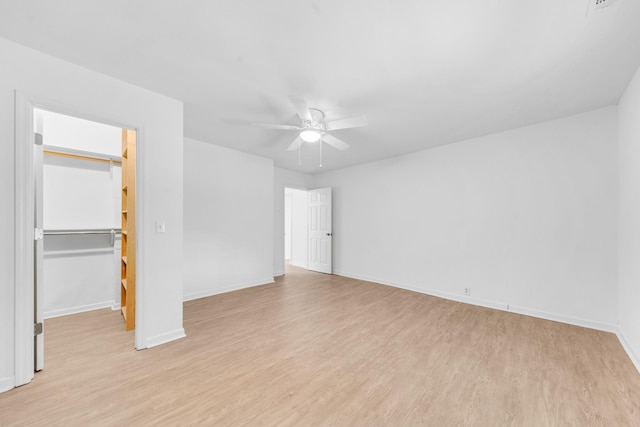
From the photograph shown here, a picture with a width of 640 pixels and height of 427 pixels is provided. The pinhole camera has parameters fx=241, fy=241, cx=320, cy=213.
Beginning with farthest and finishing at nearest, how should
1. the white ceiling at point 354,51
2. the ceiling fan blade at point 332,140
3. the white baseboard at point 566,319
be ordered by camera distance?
the ceiling fan blade at point 332,140 < the white baseboard at point 566,319 < the white ceiling at point 354,51

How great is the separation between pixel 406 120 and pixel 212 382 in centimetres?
346

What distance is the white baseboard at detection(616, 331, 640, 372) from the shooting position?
2.11 metres

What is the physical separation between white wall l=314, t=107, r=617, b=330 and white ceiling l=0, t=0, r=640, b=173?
1.95ft

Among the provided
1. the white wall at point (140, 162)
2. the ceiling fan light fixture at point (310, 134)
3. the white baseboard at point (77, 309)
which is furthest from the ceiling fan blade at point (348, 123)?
the white baseboard at point (77, 309)

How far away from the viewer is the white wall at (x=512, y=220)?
2.89 m

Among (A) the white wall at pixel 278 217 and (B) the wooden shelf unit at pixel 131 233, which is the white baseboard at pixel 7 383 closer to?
(B) the wooden shelf unit at pixel 131 233

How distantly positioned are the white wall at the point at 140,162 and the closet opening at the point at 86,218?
0.55 meters

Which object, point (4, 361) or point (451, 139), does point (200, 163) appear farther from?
point (451, 139)

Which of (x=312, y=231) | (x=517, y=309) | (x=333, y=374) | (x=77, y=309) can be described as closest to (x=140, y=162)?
(x=77, y=309)

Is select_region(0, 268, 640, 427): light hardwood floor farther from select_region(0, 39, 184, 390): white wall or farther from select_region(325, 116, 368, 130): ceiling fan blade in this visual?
select_region(325, 116, 368, 130): ceiling fan blade

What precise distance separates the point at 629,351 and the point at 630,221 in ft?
4.09


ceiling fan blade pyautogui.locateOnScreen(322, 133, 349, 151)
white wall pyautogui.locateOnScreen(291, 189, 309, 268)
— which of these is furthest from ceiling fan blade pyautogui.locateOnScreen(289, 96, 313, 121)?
white wall pyautogui.locateOnScreen(291, 189, 309, 268)

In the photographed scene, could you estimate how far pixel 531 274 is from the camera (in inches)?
130

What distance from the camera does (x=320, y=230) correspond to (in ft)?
20.0
